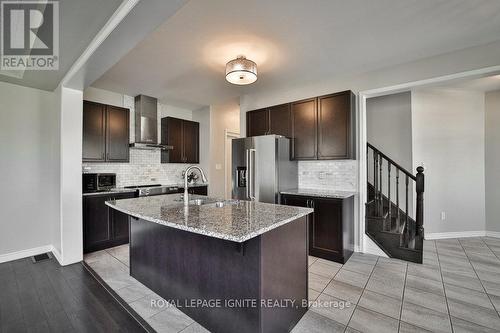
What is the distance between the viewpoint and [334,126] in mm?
3375

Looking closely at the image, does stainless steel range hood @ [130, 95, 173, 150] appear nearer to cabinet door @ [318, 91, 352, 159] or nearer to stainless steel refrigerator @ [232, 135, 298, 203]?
stainless steel refrigerator @ [232, 135, 298, 203]

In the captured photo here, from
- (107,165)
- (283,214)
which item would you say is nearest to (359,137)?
(283,214)

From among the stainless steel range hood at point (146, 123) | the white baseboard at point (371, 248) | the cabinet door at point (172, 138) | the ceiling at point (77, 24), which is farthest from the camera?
the cabinet door at point (172, 138)

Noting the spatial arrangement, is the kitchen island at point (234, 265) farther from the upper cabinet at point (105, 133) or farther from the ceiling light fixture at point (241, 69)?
the upper cabinet at point (105, 133)

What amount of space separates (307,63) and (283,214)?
2359 mm

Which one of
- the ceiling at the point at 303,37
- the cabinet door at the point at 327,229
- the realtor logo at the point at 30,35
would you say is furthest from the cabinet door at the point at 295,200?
the realtor logo at the point at 30,35

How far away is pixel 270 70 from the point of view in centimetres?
337

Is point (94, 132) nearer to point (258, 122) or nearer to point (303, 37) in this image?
point (258, 122)

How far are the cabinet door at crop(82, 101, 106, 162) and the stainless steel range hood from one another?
608mm

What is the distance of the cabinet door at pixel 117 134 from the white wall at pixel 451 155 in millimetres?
5325

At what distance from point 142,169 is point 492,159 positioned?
22.3ft

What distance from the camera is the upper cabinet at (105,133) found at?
3.68 m

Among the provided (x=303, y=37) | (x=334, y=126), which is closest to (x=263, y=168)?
(x=334, y=126)

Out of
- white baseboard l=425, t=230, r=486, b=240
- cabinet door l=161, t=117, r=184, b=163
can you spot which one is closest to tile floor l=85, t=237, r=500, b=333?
white baseboard l=425, t=230, r=486, b=240
